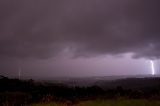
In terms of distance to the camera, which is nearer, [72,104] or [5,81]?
[72,104]

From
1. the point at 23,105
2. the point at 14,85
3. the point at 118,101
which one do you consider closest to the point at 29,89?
the point at 14,85

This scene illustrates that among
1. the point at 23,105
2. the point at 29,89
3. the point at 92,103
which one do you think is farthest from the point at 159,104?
the point at 29,89

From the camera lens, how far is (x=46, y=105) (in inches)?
799

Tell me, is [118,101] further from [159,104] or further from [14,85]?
[14,85]

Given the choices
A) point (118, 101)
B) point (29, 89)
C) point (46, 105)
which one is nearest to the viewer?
point (46, 105)

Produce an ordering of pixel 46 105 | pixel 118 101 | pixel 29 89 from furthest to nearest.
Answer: pixel 29 89 < pixel 118 101 < pixel 46 105

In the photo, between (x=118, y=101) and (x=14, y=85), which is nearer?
(x=118, y=101)

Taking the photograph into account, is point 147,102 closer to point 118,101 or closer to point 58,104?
point 118,101

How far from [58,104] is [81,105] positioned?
183 cm

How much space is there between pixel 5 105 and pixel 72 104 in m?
5.34

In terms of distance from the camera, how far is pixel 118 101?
850 inches

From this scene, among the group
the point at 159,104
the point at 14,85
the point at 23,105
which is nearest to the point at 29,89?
the point at 14,85

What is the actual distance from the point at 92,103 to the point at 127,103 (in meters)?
2.82

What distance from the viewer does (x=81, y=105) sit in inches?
821
